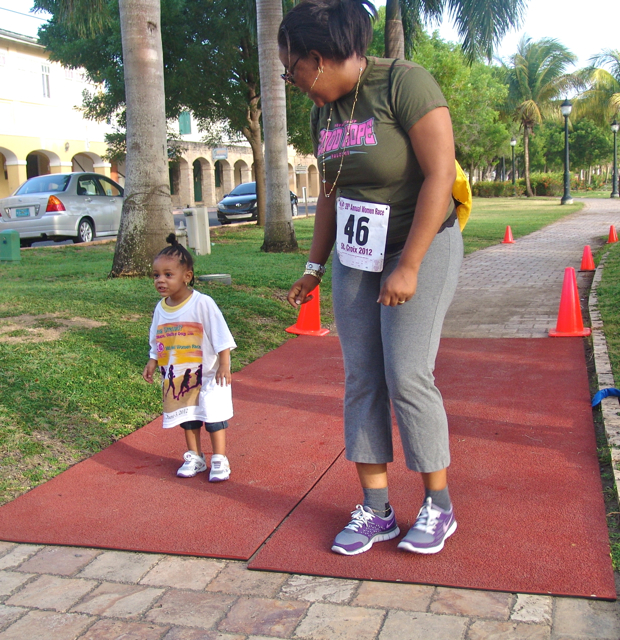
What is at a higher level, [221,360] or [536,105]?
[536,105]

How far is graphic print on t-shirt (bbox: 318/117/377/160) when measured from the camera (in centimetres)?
253

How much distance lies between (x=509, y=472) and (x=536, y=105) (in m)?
53.6

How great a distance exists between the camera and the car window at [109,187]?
16598 millimetres

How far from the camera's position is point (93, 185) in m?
16.4

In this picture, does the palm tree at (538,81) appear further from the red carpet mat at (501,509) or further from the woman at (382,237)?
the woman at (382,237)

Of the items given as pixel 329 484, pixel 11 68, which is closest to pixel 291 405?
pixel 329 484

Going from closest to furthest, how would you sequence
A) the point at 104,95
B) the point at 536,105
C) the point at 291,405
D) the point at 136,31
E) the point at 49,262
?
the point at 291,405 < the point at 136,31 < the point at 49,262 < the point at 104,95 < the point at 536,105

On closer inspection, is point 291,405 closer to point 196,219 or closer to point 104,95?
point 196,219

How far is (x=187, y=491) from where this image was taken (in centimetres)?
358

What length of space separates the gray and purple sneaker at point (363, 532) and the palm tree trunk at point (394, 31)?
13.3 m

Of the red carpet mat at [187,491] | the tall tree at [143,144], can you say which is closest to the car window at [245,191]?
the tall tree at [143,144]

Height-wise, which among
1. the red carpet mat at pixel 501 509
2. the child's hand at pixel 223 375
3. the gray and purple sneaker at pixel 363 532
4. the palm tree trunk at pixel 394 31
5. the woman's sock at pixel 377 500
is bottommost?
the red carpet mat at pixel 501 509

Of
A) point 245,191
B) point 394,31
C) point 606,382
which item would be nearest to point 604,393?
point 606,382

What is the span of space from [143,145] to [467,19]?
30.6 ft
